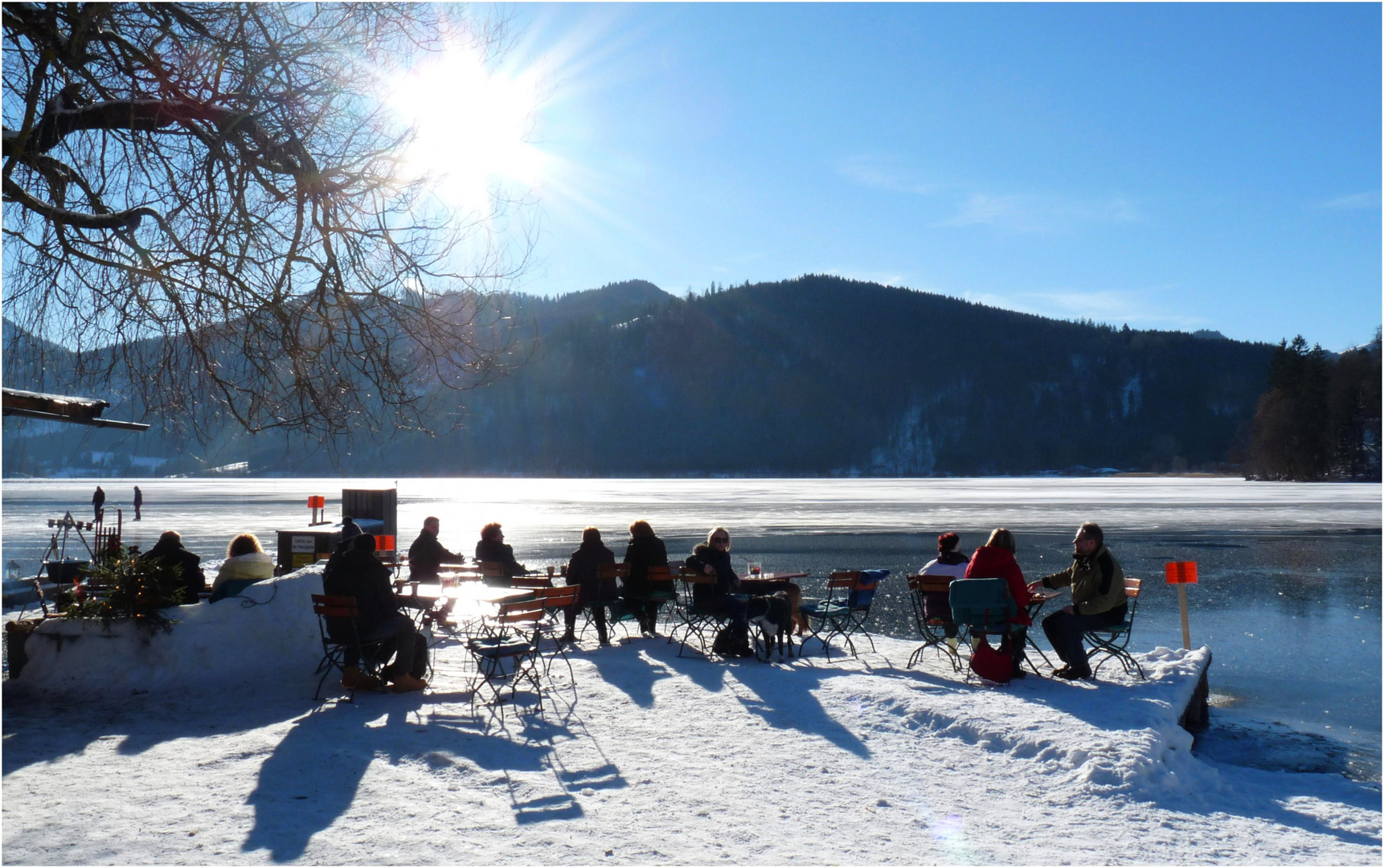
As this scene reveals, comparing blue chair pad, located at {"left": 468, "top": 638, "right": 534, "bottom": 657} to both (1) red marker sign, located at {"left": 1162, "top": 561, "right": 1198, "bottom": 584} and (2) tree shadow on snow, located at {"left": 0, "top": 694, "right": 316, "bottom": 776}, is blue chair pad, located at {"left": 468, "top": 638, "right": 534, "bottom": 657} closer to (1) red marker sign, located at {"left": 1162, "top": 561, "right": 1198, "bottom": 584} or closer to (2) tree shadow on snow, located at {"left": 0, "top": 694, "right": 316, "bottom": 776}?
(2) tree shadow on snow, located at {"left": 0, "top": 694, "right": 316, "bottom": 776}

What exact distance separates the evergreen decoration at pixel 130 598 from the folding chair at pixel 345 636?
3.71ft

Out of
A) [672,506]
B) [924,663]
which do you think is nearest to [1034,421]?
[672,506]

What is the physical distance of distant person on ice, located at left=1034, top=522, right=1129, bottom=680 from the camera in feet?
24.5

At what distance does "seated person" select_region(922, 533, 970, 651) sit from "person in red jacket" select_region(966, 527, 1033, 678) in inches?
15.8

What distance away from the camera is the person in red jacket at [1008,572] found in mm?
7320

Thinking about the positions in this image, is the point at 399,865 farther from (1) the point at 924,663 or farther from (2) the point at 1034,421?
(2) the point at 1034,421

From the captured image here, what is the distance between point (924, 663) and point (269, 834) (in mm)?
Answer: 5727

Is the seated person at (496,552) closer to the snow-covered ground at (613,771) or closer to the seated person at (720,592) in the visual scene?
the snow-covered ground at (613,771)

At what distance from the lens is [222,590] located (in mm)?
7547

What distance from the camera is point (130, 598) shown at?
6848 mm

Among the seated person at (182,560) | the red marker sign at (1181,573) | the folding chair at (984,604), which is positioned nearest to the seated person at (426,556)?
the seated person at (182,560)

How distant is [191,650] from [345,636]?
1.29 meters

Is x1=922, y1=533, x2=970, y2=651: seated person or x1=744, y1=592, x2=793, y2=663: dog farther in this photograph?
x1=744, y1=592, x2=793, y2=663: dog

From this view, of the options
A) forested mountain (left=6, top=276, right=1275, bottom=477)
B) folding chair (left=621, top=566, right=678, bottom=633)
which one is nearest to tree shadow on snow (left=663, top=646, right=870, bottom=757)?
folding chair (left=621, top=566, right=678, bottom=633)
